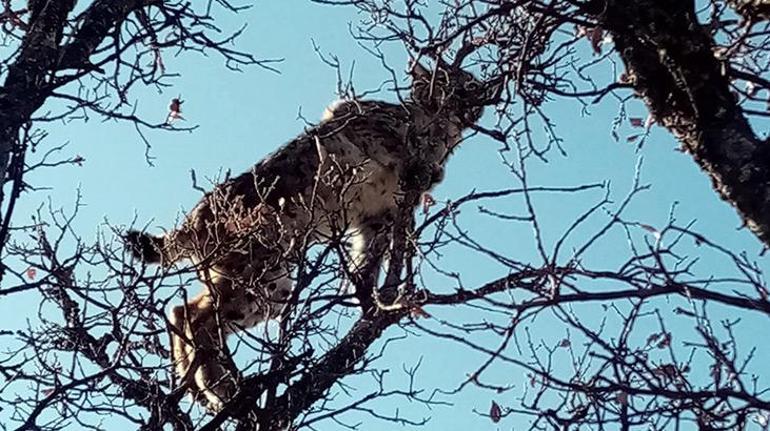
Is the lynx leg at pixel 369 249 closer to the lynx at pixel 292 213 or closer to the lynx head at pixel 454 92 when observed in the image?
the lynx at pixel 292 213

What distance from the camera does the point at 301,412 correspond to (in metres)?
5.07

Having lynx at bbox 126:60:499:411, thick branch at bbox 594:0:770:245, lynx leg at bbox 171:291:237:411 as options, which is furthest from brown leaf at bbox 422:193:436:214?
thick branch at bbox 594:0:770:245

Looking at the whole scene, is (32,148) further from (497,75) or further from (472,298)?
(472,298)

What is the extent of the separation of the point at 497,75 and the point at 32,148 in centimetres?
212

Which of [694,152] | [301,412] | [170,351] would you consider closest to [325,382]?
[301,412]

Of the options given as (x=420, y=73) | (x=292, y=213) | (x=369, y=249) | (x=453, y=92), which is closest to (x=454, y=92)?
(x=453, y=92)

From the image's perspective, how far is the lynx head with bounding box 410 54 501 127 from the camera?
4738 mm

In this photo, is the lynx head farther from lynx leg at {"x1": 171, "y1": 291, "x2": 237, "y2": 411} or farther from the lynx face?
lynx leg at {"x1": 171, "y1": 291, "x2": 237, "y2": 411}

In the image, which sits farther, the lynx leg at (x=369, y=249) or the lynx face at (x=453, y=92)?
the lynx leg at (x=369, y=249)

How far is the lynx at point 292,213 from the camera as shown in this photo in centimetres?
512

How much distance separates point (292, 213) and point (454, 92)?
60.5 inches

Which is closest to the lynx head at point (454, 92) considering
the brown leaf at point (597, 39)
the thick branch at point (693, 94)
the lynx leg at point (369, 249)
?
the brown leaf at point (597, 39)

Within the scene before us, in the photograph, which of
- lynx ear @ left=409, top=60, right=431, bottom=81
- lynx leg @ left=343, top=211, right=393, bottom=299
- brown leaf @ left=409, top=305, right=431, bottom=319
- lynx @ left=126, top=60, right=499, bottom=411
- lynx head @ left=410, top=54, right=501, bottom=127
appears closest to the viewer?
brown leaf @ left=409, top=305, right=431, bottom=319

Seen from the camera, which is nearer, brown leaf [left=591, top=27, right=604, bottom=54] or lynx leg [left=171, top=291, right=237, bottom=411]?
brown leaf [left=591, top=27, right=604, bottom=54]
